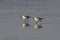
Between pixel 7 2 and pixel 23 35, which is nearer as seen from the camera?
pixel 23 35

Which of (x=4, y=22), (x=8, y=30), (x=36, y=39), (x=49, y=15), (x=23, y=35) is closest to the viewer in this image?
(x=36, y=39)

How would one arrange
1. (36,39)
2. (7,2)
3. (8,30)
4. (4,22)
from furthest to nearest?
(7,2) → (4,22) → (8,30) → (36,39)

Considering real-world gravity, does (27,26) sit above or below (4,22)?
below

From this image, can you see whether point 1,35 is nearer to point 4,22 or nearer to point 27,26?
point 27,26

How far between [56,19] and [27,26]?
259cm

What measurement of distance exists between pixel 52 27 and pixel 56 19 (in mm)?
2293

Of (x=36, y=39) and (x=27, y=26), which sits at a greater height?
(x=27, y=26)

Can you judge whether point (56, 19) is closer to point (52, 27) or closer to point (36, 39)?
point (52, 27)

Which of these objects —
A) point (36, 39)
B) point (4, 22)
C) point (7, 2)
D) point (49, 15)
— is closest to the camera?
point (36, 39)

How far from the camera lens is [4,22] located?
1567 cm

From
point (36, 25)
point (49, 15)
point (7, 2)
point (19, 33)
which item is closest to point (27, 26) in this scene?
point (36, 25)

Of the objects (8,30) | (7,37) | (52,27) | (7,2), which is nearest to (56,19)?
(52,27)

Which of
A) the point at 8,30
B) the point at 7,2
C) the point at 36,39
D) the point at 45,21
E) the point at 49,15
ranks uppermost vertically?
the point at 7,2

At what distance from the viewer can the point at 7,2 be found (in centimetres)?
2661
